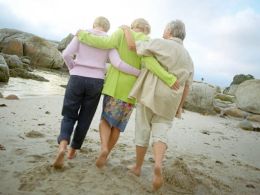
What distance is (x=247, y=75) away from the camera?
4125cm

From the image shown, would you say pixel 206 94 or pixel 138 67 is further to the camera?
pixel 206 94

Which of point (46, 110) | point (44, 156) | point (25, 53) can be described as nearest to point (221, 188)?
point (44, 156)

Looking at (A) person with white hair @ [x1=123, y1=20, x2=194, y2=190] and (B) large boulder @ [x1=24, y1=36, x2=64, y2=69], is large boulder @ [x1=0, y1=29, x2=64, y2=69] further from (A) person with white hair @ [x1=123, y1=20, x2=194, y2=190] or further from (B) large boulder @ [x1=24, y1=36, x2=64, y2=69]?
(A) person with white hair @ [x1=123, y1=20, x2=194, y2=190]

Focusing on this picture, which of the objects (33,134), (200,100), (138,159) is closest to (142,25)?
(138,159)

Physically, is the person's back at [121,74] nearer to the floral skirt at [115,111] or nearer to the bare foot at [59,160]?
the floral skirt at [115,111]

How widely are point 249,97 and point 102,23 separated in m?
11.5

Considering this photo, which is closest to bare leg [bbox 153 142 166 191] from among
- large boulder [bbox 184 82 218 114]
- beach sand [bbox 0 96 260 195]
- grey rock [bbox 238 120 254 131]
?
beach sand [bbox 0 96 260 195]

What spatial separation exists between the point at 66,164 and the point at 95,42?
1406 millimetres

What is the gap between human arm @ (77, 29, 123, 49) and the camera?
3.47 meters

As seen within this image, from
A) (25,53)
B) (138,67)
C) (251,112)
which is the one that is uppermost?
(138,67)

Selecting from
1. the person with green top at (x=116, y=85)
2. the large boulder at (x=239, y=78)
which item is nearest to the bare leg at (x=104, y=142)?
the person with green top at (x=116, y=85)

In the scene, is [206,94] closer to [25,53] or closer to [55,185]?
[55,185]

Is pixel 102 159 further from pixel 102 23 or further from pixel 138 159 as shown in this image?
pixel 102 23

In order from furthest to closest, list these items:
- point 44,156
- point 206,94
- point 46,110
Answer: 1. point 206,94
2. point 46,110
3. point 44,156
